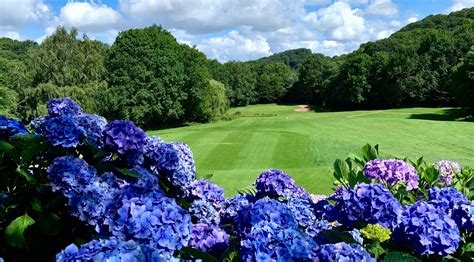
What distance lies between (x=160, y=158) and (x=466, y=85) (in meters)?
47.5

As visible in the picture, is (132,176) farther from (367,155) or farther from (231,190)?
(231,190)

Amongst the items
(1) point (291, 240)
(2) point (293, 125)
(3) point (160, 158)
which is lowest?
(2) point (293, 125)

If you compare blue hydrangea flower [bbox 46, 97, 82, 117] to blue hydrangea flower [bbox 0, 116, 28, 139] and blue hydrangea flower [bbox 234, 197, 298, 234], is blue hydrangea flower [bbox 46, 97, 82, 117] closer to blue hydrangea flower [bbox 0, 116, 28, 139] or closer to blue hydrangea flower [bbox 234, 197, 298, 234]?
blue hydrangea flower [bbox 0, 116, 28, 139]

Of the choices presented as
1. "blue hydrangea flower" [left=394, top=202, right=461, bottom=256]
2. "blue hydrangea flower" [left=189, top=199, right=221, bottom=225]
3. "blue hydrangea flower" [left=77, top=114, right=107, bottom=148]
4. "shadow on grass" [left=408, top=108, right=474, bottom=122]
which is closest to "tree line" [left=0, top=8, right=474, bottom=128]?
"shadow on grass" [left=408, top=108, right=474, bottom=122]

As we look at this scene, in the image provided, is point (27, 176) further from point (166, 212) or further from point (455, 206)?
point (455, 206)

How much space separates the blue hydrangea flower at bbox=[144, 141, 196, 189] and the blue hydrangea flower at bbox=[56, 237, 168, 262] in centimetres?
127

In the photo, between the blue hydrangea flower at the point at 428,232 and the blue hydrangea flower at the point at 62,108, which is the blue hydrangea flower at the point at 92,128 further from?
the blue hydrangea flower at the point at 428,232

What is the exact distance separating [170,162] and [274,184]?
2.62ft

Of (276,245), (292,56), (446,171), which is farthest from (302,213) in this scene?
Answer: (292,56)

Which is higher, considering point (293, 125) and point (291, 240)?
point (291, 240)

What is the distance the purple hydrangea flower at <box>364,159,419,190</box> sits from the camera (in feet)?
11.4

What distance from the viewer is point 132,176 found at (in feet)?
7.95

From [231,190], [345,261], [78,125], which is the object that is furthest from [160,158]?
[231,190]

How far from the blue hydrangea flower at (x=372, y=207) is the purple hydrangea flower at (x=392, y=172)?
3.71ft
